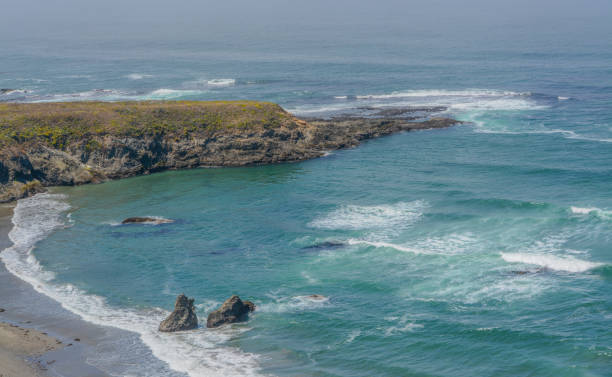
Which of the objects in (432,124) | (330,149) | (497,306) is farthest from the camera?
(432,124)

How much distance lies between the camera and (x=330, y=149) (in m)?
80.0

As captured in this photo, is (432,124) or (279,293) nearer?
(279,293)

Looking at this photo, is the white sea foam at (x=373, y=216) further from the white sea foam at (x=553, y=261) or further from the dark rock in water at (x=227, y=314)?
the dark rock in water at (x=227, y=314)

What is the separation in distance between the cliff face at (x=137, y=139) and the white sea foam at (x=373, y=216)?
20.4m

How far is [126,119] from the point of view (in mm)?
74625

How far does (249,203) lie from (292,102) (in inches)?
1940

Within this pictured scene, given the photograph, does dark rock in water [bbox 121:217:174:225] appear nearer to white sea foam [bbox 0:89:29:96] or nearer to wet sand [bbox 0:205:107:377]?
wet sand [bbox 0:205:107:377]

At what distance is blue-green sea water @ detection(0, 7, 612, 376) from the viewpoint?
112 feet

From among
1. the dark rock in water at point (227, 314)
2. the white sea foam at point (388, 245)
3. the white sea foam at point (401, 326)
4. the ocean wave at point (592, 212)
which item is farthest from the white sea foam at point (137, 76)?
the white sea foam at point (401, 326)

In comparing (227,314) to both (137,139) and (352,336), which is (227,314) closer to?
(352,336)

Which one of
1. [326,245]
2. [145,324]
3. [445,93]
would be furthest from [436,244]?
[445,93]

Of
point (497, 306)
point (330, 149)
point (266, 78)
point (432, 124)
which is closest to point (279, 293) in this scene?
point (497, 306)

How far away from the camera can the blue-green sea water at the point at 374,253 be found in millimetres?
34219

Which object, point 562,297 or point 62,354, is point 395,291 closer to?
point 562,297
